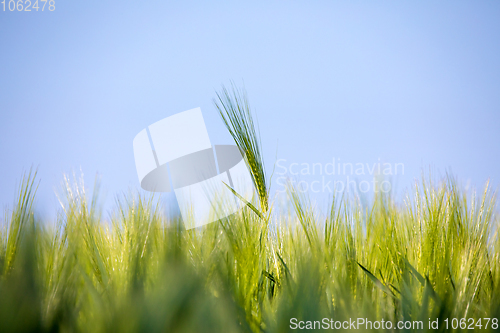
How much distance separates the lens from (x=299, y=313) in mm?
524

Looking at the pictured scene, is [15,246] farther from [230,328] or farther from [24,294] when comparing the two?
[230,328]

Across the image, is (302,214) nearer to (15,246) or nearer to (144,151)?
(15,246)

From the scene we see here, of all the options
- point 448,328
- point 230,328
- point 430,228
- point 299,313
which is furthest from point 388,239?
point 230,328

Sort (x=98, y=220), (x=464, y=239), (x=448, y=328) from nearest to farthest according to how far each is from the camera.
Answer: (x=448, y=328) < (x=98, y=220) < (x=464, y=239)

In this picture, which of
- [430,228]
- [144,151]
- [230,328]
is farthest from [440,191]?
[144,151]

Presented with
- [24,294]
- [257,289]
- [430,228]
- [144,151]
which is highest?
[144,151]

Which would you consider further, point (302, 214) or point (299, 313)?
point (302, 214)

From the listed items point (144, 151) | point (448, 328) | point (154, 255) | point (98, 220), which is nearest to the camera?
point (448, 328)

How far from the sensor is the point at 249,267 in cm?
88

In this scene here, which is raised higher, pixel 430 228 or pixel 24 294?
pixel 24 294

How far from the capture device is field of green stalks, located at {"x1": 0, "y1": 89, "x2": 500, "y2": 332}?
0.50 m

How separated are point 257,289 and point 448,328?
0.49 metres

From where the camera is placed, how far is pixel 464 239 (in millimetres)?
1067

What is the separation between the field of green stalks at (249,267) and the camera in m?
0.50
